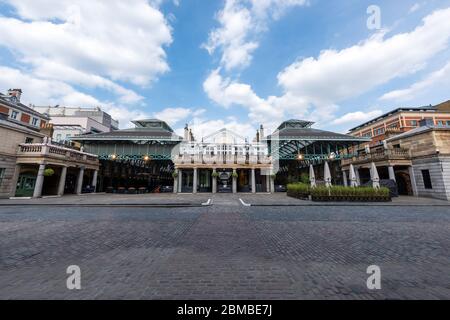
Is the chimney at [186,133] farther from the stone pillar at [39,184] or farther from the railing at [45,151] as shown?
the stone pillar at [39,184]

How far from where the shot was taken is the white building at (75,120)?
41.9 m

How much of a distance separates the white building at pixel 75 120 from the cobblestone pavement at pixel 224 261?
45632 mm

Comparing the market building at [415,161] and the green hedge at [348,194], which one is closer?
the green hedge at [348,194]

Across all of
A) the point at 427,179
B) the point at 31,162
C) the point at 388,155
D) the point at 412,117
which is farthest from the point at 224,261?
the point at 412,117

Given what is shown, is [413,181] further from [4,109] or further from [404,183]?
[4,109]

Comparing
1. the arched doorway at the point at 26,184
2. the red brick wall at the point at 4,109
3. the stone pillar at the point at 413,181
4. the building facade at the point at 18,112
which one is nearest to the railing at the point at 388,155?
the stone pillar at the point at 413,181

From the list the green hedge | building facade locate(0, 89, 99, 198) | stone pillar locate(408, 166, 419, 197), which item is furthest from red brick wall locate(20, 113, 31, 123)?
stone pillar locate(408, 166, 419, 197)

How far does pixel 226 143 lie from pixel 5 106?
110 ft

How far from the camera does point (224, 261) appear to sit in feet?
13.8

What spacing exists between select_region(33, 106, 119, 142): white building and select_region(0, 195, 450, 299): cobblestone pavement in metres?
45.6

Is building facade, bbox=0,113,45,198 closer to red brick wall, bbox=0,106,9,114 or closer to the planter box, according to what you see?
red brick wall, bbox=0,106,9,114

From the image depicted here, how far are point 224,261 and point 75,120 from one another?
56328mm

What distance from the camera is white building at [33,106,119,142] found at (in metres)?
41.9
